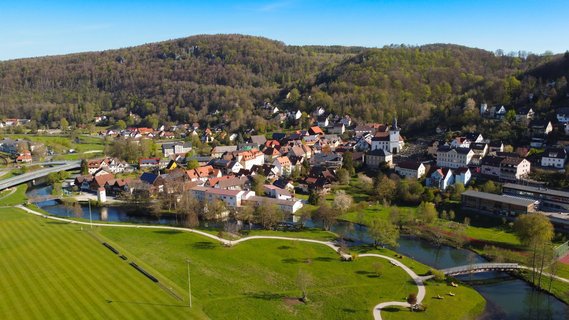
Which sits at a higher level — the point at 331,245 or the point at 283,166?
the point at 283,166

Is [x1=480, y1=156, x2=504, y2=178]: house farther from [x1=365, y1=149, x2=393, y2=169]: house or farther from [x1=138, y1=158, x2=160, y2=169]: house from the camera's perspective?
[x1=138, y1=158, x2=160, y2=169]: house

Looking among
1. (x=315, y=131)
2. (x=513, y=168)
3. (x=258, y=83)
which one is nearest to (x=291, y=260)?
(x=513, y=168)

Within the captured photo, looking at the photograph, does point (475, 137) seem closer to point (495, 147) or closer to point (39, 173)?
point (495, 147)

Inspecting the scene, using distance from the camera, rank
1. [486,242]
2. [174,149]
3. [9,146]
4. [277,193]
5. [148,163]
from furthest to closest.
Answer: [9,146]
[174,149]
[148,163]
[277,193]
[486,242]

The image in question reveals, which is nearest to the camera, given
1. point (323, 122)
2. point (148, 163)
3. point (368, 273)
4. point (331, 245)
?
point (368, 273)

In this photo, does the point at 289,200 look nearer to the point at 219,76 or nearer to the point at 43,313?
the point at 43,313

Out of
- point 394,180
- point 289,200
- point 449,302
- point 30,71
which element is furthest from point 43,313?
point 30,71

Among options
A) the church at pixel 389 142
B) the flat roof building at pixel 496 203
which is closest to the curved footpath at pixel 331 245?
the flat roof building at pixel 496 203
